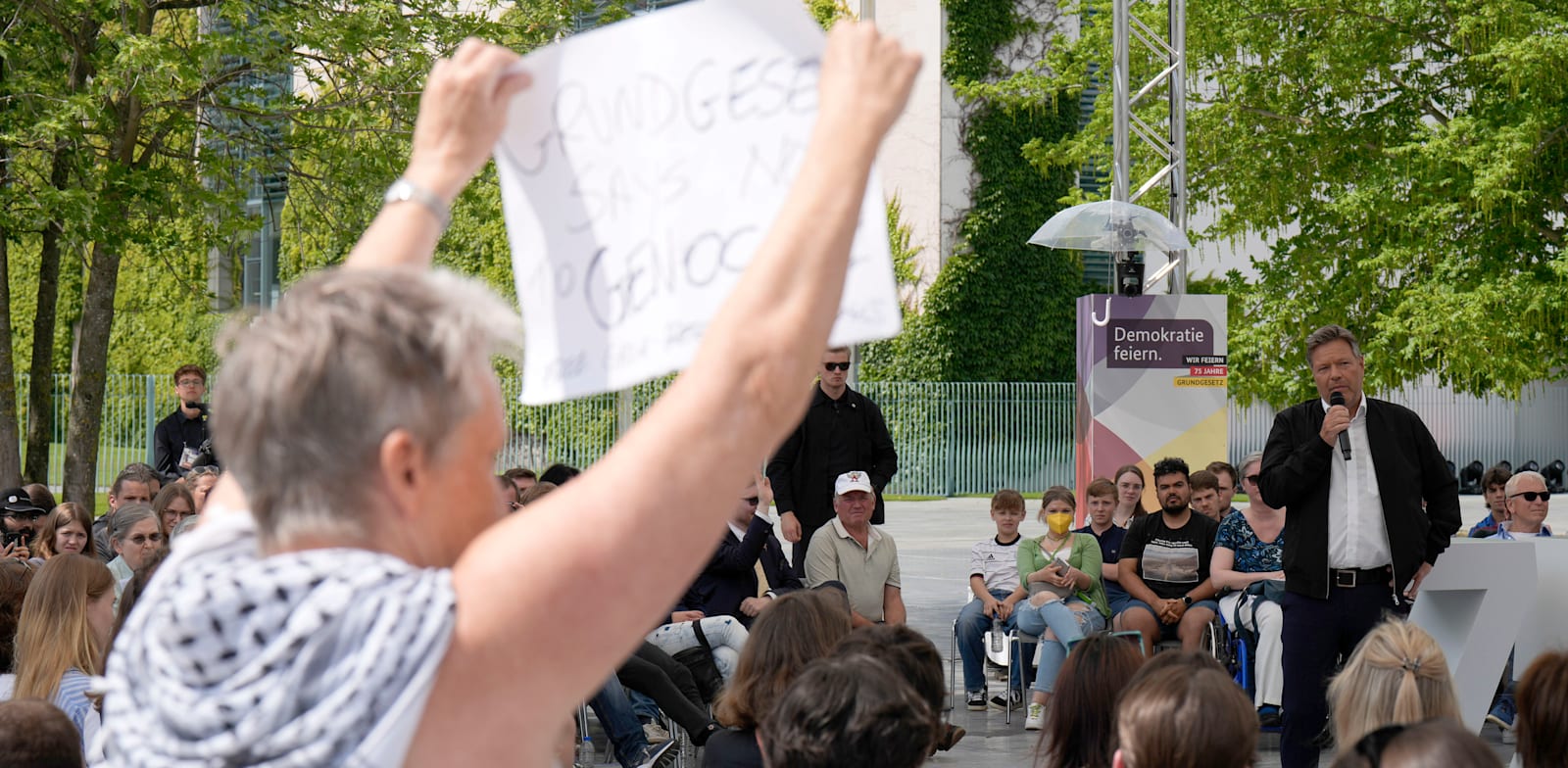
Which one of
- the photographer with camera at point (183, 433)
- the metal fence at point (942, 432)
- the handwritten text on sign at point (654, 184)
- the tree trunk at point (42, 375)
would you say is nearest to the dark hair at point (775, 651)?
the handwritten text on sign at point (654, 184)

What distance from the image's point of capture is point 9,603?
582 centimetres

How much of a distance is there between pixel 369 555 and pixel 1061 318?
102ft

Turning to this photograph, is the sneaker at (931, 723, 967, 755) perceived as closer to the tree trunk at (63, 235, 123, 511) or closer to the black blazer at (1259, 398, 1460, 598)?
the black blazer at (1259, 398, 1460, 598)

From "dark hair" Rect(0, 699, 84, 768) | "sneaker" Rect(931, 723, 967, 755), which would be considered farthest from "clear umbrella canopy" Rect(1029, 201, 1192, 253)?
"dark hair" Rect(0, 699, 84, 768)

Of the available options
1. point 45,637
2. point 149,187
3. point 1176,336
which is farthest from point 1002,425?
point 45,637

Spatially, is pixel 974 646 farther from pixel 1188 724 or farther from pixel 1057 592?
pixel 1188 724

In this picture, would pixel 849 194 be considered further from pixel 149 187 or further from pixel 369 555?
pixel 149 187

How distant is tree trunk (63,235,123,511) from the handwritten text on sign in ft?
46.3

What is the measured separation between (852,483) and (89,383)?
8.91 metres

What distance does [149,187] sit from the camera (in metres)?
13.0

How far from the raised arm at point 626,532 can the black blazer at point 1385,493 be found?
547 cm

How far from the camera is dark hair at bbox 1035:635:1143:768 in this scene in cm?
426

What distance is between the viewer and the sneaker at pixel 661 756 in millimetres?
8211

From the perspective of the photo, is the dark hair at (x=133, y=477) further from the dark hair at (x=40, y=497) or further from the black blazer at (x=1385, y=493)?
the black blazer at (x=1385, y=493)
